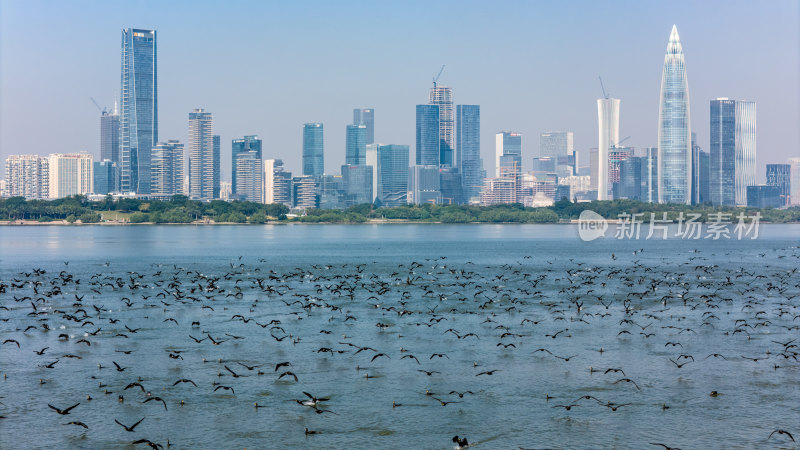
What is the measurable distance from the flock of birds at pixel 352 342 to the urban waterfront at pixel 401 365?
158 mm

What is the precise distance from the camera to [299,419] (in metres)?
29.0

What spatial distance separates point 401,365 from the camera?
36906 mm

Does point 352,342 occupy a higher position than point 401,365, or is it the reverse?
point 352,342

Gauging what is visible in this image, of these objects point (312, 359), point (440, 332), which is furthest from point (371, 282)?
point (312, 359)

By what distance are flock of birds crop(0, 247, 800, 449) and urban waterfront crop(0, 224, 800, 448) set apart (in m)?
0.16

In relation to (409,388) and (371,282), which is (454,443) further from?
(371,282)

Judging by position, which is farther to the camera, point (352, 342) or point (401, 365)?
point (352, 342)

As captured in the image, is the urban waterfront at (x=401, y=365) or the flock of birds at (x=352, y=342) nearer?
the urban waterfront at (x=401, y=365)

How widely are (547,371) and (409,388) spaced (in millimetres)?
6670

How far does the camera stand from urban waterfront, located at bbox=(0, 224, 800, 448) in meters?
28.0

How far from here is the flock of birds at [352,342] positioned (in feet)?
100

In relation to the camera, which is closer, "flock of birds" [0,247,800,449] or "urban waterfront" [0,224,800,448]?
"urban waterfront" [0,224,800,448]

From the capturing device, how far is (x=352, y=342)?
1671 inches

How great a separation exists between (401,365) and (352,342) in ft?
20.0
